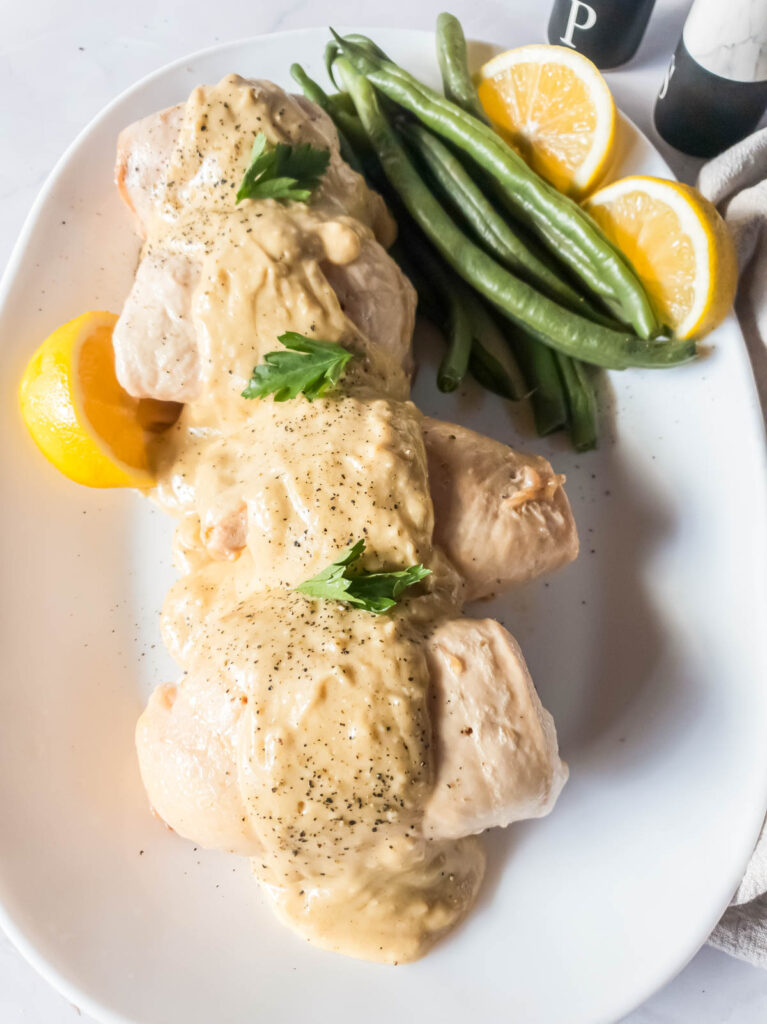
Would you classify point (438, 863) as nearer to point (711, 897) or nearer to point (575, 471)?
point (711, 897)

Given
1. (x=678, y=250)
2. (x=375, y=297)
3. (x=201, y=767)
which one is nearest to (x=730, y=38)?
(x=678, y=250)

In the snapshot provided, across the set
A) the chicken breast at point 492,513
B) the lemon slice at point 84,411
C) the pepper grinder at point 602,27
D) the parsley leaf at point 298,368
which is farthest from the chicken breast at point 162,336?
the pepper grinder at point 602,27

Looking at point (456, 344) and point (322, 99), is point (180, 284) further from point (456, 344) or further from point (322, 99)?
point (322, 99)

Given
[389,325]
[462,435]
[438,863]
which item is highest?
[389,325]

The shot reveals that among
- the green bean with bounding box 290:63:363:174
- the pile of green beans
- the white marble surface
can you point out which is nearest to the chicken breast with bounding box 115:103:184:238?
the green bean with bounding box 290:63:363:174

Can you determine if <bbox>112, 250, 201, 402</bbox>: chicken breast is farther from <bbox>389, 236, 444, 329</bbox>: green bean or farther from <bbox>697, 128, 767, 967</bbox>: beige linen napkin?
<bbox>697, 128, 767, 967</bbox>: beige linen napkin

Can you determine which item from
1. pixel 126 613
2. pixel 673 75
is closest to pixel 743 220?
pixel 673 75
